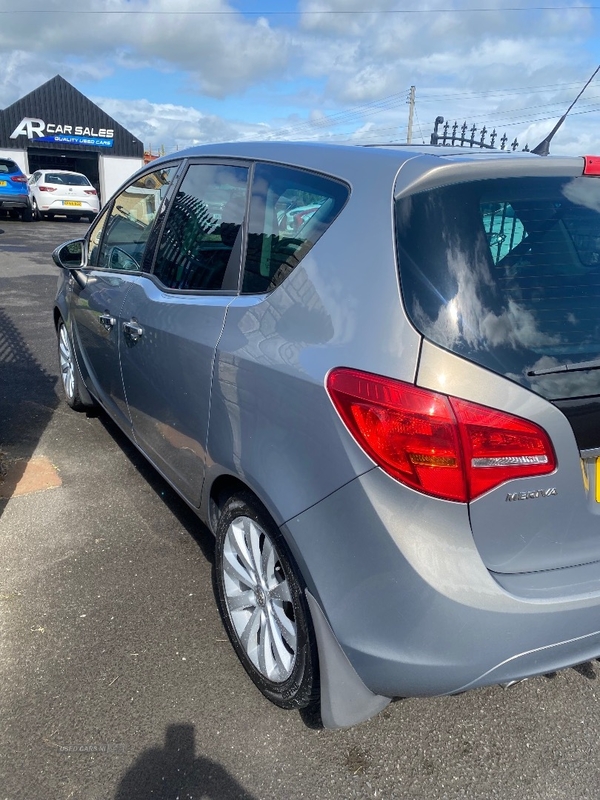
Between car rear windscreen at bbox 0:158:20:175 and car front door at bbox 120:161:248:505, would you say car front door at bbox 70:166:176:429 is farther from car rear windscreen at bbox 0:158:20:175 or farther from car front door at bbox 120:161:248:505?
car rear windscreen at bbox 0:158:20:175

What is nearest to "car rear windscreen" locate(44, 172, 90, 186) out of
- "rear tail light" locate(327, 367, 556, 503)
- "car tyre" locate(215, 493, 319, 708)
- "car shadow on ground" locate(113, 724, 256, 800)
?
"car tyre" locate(215, 493, 319, 708)

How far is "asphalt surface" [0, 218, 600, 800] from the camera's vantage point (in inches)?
80.4

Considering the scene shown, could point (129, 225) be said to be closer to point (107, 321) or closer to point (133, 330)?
point (107, 321)

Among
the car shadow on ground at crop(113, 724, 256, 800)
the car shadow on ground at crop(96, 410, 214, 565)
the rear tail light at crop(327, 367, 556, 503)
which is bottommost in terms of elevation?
the car shadow on ground at crop(113, 724, 256, 800)

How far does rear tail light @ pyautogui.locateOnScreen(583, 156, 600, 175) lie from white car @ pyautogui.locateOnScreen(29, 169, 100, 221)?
21814 millimetres

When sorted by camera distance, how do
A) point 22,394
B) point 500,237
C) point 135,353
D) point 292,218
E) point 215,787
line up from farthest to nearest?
point 22,394
point 135,353
point 292,218
point 215,787
point 500,237

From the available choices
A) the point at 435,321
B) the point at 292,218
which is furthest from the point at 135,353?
the point at 435,321

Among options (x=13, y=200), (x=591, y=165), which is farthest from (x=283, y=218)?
(x=13, y=200)

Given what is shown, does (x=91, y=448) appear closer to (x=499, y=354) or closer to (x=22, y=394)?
(x=22, y=394)

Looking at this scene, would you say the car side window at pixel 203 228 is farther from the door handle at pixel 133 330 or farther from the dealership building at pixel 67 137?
the dealership building at pixel 67 137

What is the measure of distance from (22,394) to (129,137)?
3387 centimetres

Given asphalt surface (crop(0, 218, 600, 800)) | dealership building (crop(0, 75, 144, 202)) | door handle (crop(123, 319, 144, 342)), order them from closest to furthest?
asphalt surface (crop(0, 218, 600, 800)) < door handle (crop(123, 319, 144, 342)) < dealership building (crop(0, 75, 144, 202))

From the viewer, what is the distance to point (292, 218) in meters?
2.23

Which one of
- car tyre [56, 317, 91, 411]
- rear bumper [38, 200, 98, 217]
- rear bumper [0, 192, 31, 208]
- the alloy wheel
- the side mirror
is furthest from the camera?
rear bumper [38, 200, 98, 217]
